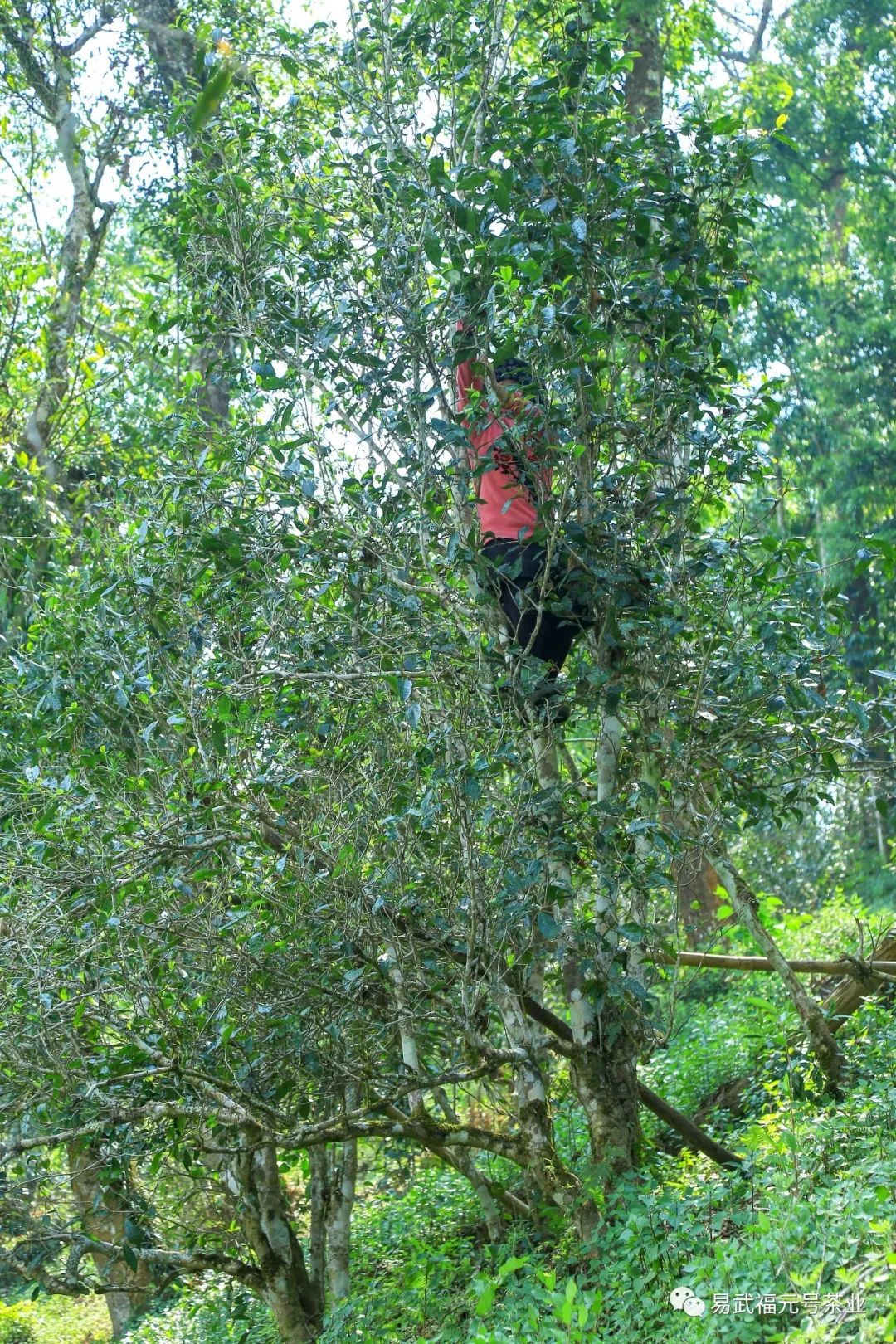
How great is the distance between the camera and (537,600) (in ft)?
13.7

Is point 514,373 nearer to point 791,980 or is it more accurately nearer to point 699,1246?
point 791,980

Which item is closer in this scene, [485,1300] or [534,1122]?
[485,1300]

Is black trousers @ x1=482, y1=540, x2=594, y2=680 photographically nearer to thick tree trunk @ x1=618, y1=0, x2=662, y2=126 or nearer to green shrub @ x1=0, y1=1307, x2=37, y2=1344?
thick tree trunk @ x1=618, y1=0, x2=662, y2=126

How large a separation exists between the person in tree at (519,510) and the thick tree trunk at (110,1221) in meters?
2.15

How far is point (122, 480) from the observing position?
5.64 meters

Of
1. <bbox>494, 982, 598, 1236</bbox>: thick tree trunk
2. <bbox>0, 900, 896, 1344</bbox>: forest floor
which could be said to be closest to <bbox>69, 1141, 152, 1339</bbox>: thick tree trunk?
<bbox>0, 900, 896, 1344</bbox>: forest floor

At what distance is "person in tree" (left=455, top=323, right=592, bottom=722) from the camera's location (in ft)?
12.9

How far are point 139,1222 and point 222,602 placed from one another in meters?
2.14

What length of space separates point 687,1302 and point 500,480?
96.7 inches

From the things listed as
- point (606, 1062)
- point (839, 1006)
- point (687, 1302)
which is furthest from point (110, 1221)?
point (687, 1302)

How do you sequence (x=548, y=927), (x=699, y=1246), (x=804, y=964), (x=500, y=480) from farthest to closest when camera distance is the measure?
(x=804, y=964), (x=500, y=480), (x=699, y=1246), (x=548, y=927)

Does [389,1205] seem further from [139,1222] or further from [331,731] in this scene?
[331,731]

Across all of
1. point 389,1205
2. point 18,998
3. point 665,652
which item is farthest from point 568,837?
point 389,1205

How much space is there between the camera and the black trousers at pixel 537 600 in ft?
13.0
